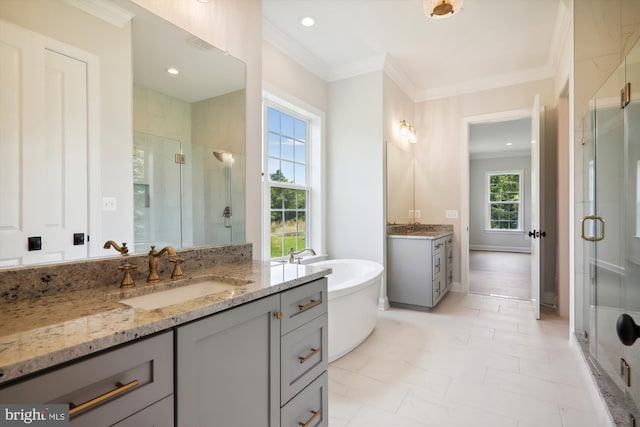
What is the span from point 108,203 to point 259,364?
34.2 inches

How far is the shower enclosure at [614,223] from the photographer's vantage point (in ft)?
5.28

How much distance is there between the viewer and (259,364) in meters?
1.09

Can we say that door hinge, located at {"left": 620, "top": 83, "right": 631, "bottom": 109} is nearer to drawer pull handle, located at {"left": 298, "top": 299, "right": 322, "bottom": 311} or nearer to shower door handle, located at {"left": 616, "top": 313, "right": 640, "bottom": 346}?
shower door handle, located at {"left": 616, "top": 313, "right": 640, "bottom": 346}

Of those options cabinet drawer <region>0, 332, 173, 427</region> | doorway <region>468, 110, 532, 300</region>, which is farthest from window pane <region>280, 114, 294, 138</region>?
doorway <region>468, 110, 532, 300</region>

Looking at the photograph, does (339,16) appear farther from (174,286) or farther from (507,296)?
(507,296)

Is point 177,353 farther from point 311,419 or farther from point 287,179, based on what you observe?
point 287,179

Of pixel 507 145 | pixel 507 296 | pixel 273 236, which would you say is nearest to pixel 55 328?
pixel 273 236

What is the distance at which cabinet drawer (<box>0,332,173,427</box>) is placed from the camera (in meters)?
0.60

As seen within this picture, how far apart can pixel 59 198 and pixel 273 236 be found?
2.06m

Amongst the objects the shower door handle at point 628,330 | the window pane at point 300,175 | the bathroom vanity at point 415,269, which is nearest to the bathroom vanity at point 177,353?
the shower door handle at point 628,330

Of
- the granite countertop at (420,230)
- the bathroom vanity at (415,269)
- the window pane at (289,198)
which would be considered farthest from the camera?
the granite countertop at (420,230)

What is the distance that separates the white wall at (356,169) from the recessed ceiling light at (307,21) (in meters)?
0.97

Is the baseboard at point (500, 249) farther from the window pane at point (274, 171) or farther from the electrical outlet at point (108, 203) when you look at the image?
the electrical outlet at point (108, 203)

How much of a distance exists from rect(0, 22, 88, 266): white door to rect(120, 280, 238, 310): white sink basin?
286mm
